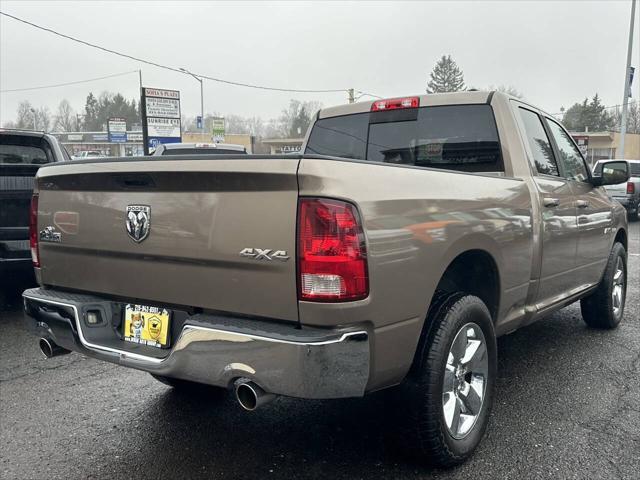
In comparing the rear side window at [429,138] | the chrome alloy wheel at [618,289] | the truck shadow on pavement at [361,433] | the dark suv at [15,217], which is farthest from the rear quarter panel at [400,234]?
the dark suv at [15,217]

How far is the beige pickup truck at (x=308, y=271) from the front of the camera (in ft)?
6.85

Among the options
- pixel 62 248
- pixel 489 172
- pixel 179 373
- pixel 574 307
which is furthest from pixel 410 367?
pixel 574 307

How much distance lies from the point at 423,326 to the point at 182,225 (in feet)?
3.86

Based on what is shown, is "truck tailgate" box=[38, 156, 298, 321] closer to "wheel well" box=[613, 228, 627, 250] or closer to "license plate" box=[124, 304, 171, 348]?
"license plate" box=[124, 304, 171, 348]

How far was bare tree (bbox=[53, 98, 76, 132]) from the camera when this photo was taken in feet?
339

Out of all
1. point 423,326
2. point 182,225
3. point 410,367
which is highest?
point 182,225

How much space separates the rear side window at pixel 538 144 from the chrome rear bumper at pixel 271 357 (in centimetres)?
227

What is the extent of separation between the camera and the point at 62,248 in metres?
2.88

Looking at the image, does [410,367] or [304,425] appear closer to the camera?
[410,367]

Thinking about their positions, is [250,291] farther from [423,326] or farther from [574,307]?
[574,307]

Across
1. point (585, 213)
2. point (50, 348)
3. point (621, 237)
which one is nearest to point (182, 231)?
point (50, 348)

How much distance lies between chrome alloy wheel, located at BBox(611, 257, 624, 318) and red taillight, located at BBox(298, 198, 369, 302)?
3.85 m

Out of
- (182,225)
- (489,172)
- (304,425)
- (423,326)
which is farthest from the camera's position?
(489,172)

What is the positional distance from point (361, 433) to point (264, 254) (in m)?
1.47
